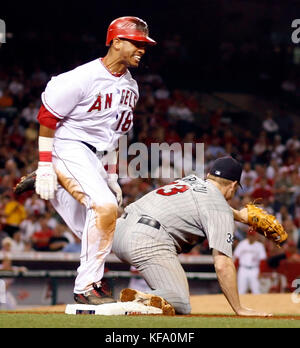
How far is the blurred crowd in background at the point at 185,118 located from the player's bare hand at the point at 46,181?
6.34m

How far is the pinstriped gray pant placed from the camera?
564cm

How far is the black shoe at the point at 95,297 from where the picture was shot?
5.28m

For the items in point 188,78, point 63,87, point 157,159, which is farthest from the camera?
point 188,78

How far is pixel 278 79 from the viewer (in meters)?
21.6

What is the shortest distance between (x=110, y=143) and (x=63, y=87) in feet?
1.90

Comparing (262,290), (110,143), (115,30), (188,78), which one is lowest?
(262,290)

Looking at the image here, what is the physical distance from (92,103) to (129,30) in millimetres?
577

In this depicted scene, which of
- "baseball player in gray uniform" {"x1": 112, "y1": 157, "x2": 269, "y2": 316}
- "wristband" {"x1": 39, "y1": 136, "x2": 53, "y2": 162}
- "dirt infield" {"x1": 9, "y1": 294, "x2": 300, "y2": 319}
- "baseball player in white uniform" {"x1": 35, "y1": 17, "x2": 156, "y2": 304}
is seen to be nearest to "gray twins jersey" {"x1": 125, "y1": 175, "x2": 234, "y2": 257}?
"baseball player in gray uniform" {"x1": 112, "y1": 157, "x2": 269, "y2": 316}

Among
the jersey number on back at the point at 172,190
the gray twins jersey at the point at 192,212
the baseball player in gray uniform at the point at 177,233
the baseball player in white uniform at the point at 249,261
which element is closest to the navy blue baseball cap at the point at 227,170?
the baseball player in gray uniform at the point at 177,233

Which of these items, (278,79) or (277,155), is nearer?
(277,155)

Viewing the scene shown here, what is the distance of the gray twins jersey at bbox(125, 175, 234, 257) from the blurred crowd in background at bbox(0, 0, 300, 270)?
20.0ft

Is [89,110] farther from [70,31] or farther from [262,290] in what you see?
[70,31]
